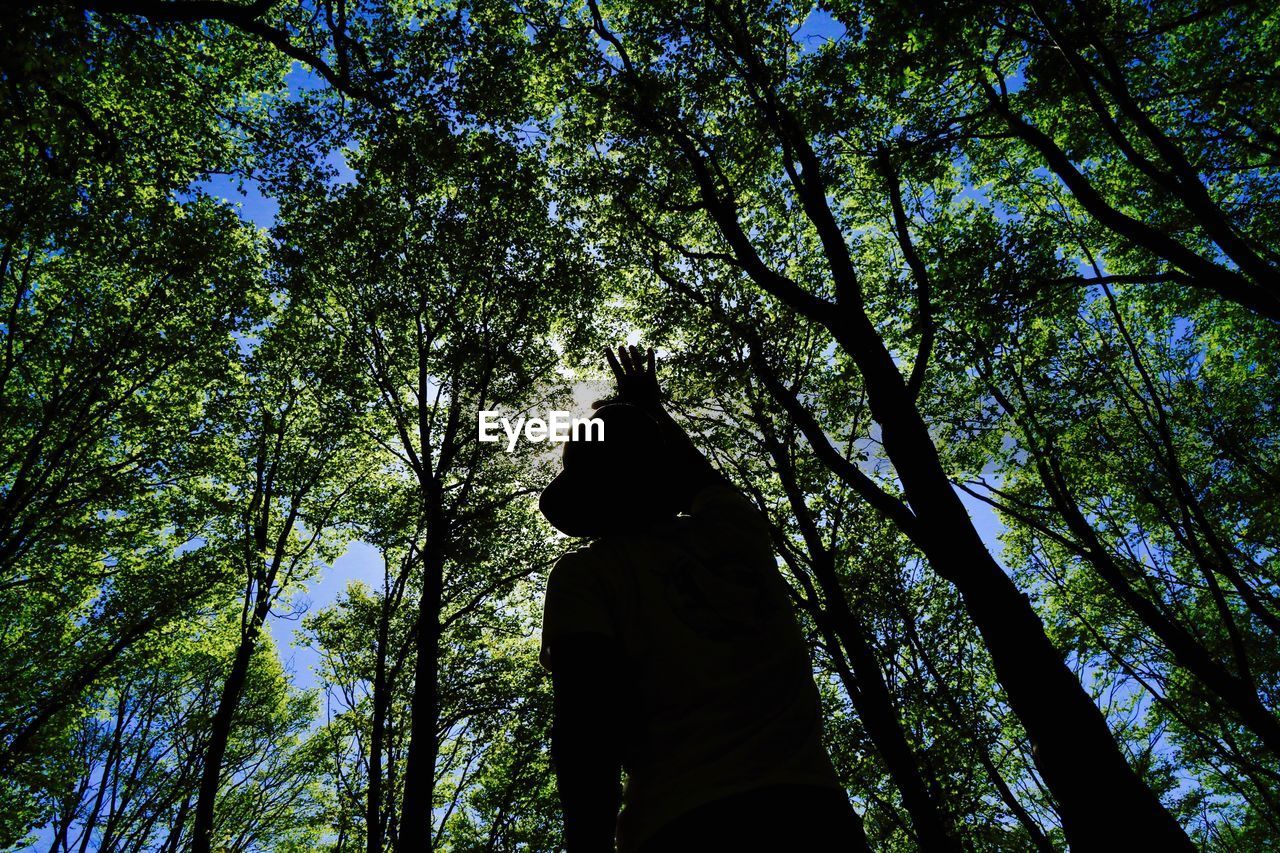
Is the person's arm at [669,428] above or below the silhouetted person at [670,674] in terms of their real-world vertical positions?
above

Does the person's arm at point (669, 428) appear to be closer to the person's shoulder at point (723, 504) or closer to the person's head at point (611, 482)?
the person's shoulder at point (723, 504)

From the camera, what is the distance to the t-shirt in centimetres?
147

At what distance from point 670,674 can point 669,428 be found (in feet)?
4.90

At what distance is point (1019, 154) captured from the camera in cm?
1429

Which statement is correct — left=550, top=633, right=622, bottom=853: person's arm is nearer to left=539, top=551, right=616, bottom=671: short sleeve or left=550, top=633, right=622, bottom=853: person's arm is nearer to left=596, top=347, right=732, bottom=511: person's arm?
left=539, top=551, right=616, bottom=671: short sleeve

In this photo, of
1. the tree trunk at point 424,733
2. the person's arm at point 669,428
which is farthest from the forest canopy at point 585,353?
the person's arm at point 669,428

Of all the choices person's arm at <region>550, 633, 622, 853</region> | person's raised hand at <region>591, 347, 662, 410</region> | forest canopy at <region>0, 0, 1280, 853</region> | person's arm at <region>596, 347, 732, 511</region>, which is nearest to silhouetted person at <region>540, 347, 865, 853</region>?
person's arm at <region>550, 633, 622, 853</region>

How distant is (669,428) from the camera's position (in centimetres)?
296

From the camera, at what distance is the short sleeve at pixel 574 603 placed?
1.55 metres

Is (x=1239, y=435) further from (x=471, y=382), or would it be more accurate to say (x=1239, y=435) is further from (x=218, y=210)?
(x=218, y=210)

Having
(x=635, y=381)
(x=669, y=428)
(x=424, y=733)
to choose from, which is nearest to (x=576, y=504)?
(x=669, y=428)

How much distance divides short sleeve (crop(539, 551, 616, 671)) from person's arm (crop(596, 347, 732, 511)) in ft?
2.49

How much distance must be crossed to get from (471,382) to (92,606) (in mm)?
11245

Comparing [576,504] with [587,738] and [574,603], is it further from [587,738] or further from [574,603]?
[587,738]
